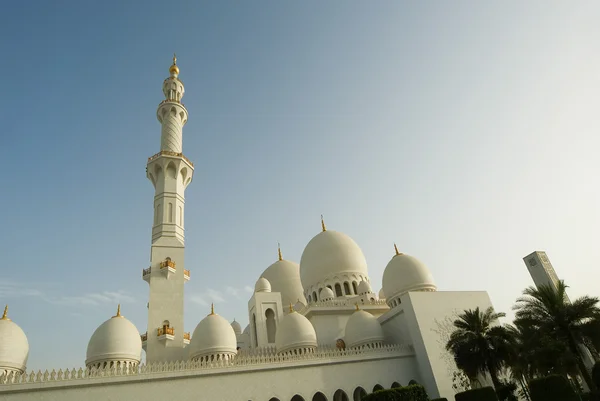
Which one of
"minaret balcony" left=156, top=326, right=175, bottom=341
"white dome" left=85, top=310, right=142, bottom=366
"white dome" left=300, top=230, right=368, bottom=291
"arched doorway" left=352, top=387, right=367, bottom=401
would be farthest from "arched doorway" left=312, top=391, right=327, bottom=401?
"white dome" left=300, top=230, right=368, bottom=291

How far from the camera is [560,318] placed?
1872cm

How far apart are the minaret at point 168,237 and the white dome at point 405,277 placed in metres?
14.3

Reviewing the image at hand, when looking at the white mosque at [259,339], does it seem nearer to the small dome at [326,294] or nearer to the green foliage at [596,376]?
the small dome at [326,294]

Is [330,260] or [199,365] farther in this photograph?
[330,260]

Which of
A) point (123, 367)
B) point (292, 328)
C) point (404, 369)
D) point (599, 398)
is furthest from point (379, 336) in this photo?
point (123, 367)

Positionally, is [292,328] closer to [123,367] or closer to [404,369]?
[404,369]

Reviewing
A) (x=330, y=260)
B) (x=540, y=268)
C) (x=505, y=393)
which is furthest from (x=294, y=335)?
(x=540, y=268)

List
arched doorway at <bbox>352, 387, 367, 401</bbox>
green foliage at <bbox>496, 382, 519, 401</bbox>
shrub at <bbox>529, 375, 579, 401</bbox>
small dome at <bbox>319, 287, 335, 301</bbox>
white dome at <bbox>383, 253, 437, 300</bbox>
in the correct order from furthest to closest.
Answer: small dome at <bbox>319, 287, 335, 301</bbox> → white dome at <bbox>383, 253, 437, 300</bbox> → arched doorway at <bbox>352, 387, 367, 401</bbox> → green foliage at <bbox>496, 382, 519, 401</bbox> → shrub at <bbox>529, 375, 579, 401</bbox>

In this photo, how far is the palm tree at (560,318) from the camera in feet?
58.9

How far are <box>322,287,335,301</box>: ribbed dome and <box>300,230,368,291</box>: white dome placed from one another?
6.96 feet

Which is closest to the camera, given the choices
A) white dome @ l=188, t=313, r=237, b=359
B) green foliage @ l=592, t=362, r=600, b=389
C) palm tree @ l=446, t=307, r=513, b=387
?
green foliage @ l=592, t=362, r=600, b=389

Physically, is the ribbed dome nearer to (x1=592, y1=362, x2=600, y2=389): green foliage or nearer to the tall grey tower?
(x1=592, y1=362, x2=600, y2=389): green foliage

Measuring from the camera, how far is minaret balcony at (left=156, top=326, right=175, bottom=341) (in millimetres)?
22538

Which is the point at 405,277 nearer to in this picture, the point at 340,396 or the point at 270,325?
the point at 340,396
